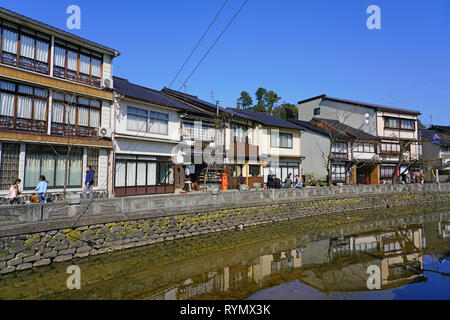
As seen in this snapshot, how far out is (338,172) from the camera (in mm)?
35406

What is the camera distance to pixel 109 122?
63.6ft

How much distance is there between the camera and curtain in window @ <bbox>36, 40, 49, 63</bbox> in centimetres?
1596

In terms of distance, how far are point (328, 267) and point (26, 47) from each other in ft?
64.1

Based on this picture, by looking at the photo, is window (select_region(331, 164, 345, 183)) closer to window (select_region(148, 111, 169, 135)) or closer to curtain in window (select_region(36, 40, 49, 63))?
window (select_region(148, 111, 169, 135))

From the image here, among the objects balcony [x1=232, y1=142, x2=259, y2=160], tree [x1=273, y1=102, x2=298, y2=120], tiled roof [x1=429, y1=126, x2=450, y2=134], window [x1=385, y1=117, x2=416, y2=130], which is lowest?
balcony [x1=232, y1=142, x2=259, y2=160]

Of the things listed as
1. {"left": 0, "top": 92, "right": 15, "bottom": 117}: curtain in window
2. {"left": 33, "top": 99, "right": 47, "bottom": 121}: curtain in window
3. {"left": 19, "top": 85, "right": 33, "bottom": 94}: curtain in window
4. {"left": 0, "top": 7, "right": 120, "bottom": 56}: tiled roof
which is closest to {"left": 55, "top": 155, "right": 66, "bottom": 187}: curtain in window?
{"left": 33, "top": 99, "right": 47, "bottom": 121}: curtain in window

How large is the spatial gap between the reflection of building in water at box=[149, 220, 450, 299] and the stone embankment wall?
4.54 metres

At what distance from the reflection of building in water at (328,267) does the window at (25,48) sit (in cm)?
1479

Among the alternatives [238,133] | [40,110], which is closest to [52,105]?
[40,110]

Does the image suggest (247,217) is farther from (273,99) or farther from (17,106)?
(273,99)

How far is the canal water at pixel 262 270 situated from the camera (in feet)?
30.2

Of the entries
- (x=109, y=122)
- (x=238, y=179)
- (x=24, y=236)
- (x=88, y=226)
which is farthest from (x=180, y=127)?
(x=24, y=236)

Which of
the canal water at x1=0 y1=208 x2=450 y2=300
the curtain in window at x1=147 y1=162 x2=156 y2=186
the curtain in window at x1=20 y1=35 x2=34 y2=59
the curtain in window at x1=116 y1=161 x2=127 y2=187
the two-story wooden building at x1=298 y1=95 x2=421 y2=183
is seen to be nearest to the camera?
the canal water at x1=0 y1=208 x2=450 y2=300

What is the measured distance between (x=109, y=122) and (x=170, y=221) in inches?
351
